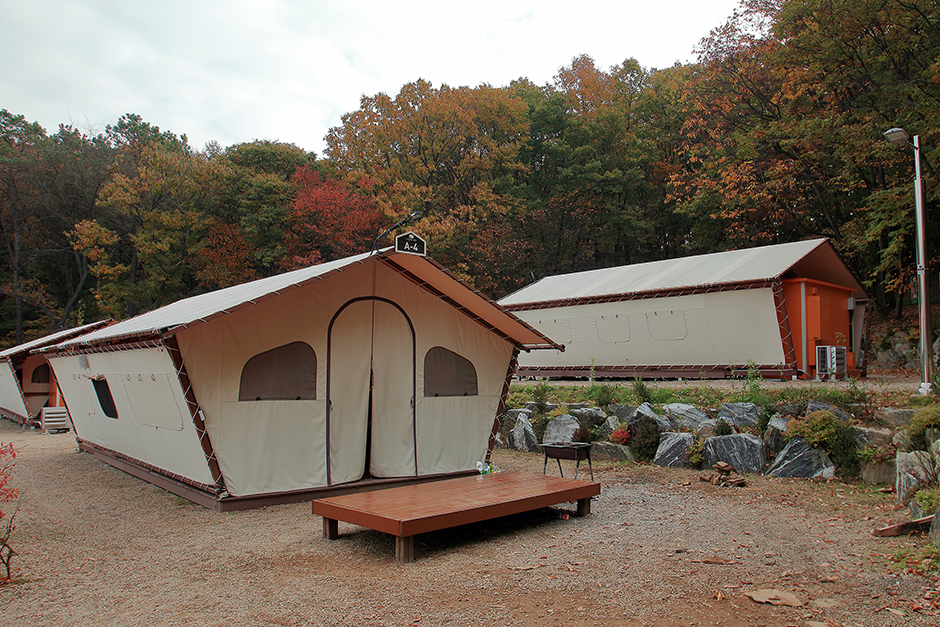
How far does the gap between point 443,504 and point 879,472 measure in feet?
16.9

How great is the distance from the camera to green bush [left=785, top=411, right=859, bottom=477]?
725 cm

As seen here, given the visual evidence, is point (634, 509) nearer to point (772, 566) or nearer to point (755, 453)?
point (772, 566)

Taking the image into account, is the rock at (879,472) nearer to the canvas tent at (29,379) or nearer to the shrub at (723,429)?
the shrub at (723,429)

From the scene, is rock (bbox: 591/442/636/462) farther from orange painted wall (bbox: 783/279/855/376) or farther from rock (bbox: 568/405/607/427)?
orange painted wall (bbox: 783/279/855/376)

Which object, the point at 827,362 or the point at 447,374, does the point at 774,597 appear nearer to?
the point at 447,374

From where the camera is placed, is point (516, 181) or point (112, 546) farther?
point (516, 181)

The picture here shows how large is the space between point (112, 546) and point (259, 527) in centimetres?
125

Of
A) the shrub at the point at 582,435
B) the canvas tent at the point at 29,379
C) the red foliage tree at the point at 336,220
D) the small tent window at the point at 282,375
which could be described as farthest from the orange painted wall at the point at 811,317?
the canvas tent at the point at 29,379

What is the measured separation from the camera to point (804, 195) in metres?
20.7

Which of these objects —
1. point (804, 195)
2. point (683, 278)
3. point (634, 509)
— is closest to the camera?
point (634, 509)

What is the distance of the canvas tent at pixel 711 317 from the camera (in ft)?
39.8

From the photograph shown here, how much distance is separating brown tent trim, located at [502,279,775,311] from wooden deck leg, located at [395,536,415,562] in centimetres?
724

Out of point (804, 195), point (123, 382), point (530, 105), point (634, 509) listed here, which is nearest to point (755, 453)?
point (634, 509)

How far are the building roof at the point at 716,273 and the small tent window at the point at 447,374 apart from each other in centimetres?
634
